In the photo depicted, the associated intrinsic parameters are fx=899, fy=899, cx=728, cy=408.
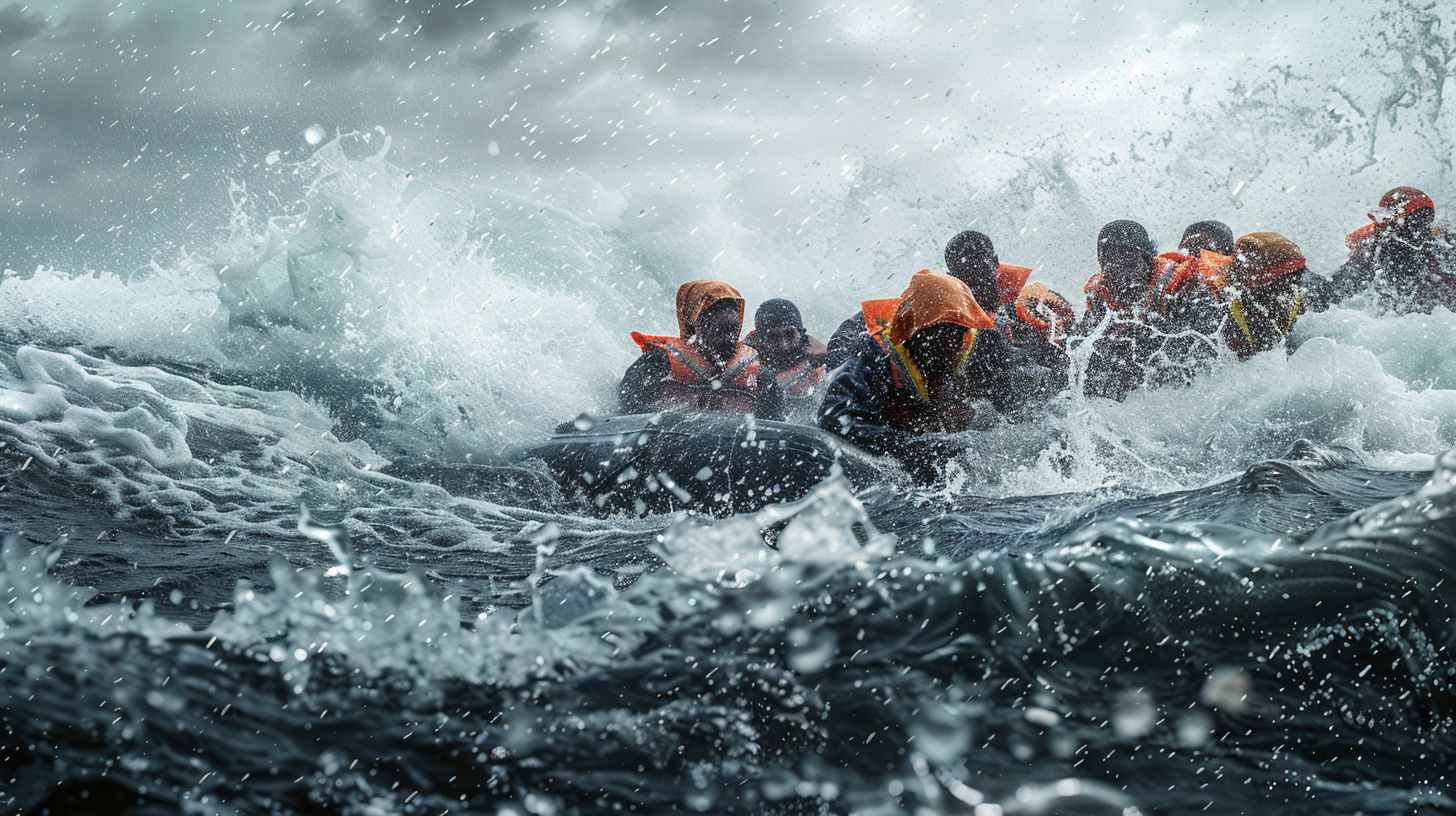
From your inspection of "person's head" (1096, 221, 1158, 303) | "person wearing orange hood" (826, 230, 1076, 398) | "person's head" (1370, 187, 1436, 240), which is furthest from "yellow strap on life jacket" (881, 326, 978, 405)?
"person's head" (1370, 187, 1436, 240)

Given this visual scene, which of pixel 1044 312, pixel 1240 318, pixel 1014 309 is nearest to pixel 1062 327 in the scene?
pixel 1044 312

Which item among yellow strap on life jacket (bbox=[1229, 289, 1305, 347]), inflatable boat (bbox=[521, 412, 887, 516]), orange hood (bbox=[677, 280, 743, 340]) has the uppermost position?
orange hood (bbox=[677, 280, 743, 340])

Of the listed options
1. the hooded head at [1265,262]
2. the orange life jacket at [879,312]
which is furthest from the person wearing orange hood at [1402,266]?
the orange life jacket at [879,312]

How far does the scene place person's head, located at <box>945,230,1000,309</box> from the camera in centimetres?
641

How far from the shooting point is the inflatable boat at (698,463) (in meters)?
4.67

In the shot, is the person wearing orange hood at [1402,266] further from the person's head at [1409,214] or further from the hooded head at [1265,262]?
the hooded head at [1265,262]

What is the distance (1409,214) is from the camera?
8.90 meters

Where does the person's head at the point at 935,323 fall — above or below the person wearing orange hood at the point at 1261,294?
above

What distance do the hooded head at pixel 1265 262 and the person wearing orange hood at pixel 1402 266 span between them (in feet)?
7.39

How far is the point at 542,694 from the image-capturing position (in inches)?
85.4

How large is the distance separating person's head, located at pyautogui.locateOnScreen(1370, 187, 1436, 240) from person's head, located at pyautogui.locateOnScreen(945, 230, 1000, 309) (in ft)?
17.6

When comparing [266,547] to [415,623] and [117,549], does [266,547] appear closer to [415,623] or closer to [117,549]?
[117,549]

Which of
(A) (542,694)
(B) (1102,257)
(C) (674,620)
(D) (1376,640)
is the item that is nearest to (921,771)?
(C) (674,620)

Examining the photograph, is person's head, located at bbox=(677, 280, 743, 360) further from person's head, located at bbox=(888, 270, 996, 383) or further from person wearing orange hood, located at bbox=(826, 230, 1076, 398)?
person's head, located at bbox=(888, 270, 996, 383)
